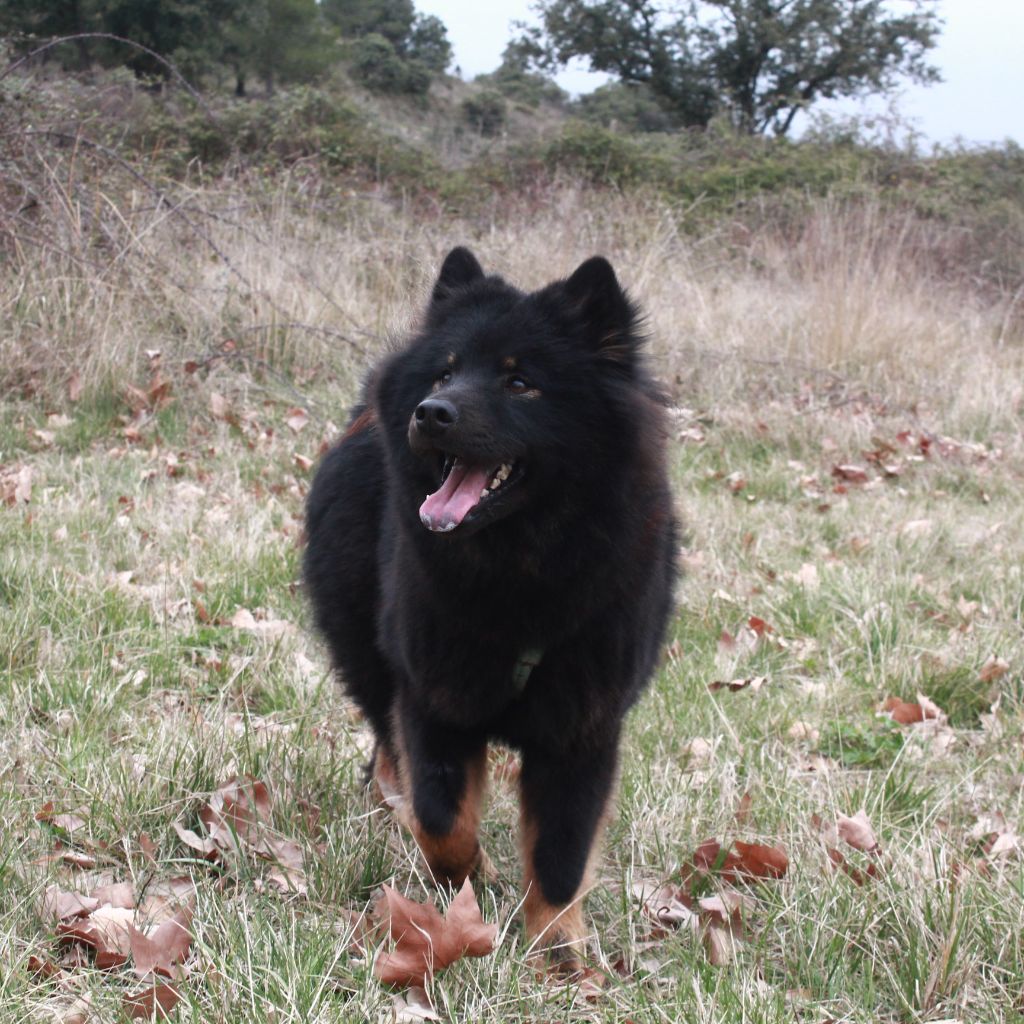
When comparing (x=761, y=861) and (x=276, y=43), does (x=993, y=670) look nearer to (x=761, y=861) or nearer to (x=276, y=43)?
(x=761, y=861)

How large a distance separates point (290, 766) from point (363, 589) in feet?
1.82

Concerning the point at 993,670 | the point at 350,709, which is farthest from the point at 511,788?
the point at 993,670

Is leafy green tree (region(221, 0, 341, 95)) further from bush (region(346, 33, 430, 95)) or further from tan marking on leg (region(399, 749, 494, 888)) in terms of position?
tan marking on leg (region(399, 749, 494, 888))

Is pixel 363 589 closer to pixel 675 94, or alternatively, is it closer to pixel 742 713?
pixel 742 713

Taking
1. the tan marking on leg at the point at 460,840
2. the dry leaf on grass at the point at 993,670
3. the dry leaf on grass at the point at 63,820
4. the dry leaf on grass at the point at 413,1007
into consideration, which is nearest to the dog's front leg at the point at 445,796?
the tan marking on leg at the point at 460,840

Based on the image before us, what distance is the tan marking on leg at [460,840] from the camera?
Result: 2586mm

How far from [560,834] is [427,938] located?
50cm

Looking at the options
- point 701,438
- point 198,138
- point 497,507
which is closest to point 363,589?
point 497,507

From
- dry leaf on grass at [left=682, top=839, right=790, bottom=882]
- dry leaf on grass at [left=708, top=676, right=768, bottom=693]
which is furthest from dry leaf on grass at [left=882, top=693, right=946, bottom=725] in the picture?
dry leaf on grass at [left=682, top=839, right=790, bottom=882]

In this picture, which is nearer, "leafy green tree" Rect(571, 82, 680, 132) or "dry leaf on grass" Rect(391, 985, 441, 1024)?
"dry leaf on grass" Rect(391, 985, 441, 1024)

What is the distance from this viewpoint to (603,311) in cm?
271

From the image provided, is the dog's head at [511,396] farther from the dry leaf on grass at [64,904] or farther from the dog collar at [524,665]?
the dry leaf on grass at [64,904]

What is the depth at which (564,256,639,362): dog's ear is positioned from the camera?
107 inches

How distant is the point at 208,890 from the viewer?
2.34 meters
